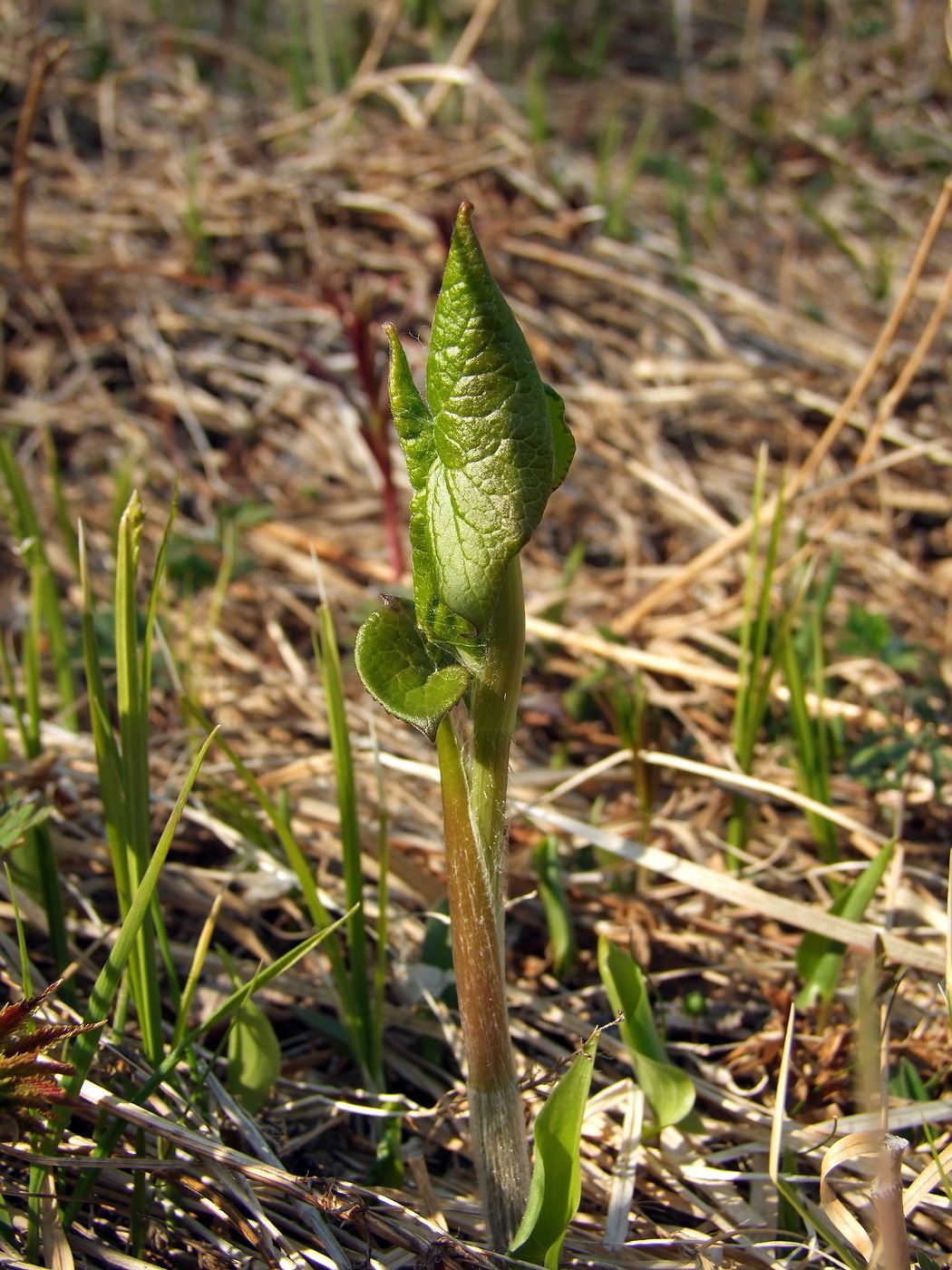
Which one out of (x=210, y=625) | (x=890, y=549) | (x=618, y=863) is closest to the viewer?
(x=618, y=863)

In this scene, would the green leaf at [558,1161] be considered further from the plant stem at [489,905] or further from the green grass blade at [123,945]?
the green grass blade at [123,945]

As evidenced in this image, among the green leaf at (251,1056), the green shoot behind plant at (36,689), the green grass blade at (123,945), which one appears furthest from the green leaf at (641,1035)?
the green shoot behind plant at (36,689)

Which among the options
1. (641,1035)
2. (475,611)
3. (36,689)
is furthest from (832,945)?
(36,689)

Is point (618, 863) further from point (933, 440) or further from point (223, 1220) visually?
point (933, 440)

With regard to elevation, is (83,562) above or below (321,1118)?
above

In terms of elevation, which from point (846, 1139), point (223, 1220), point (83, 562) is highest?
point (83, 562)

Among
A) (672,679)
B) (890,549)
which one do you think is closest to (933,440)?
(890,549)
